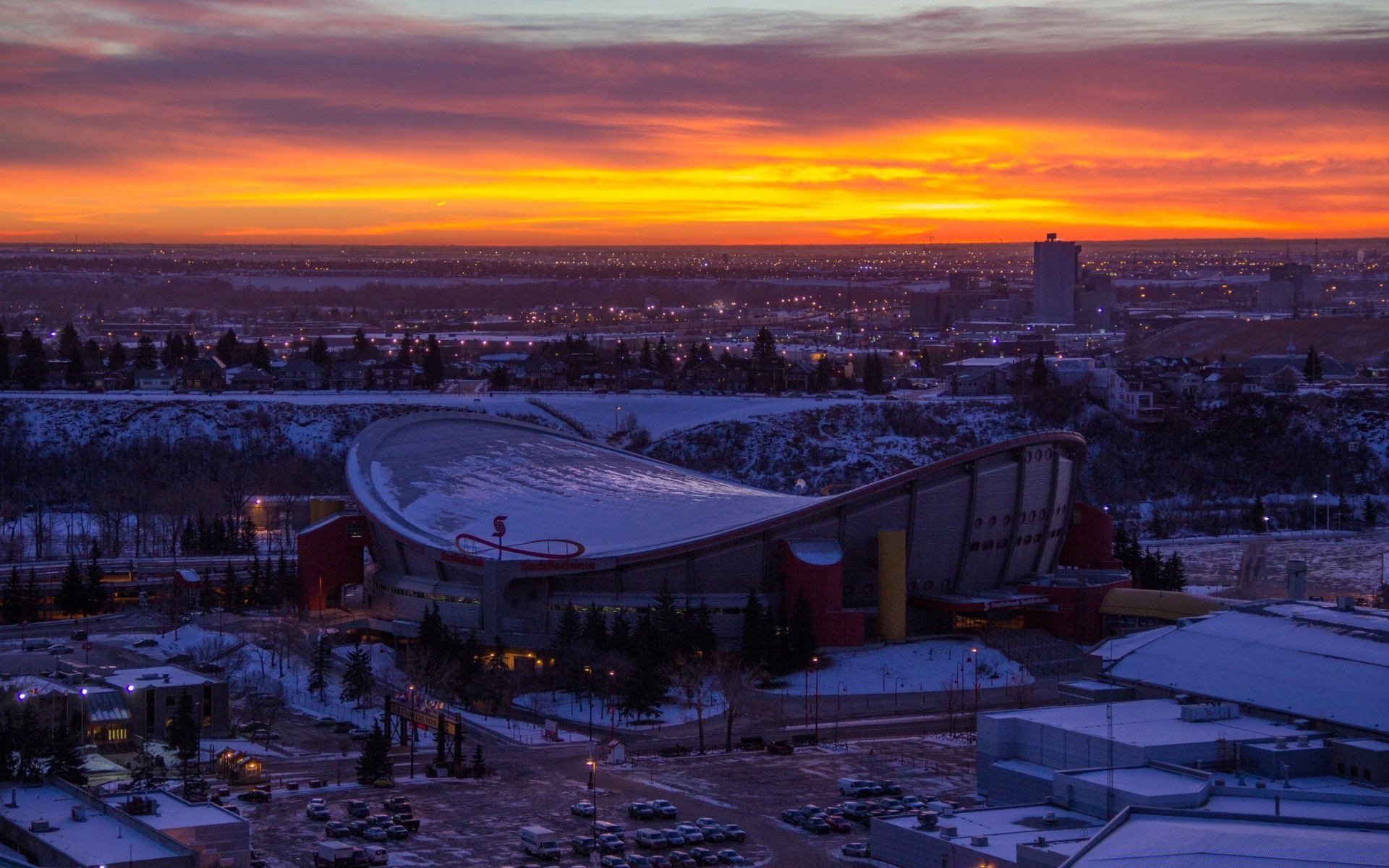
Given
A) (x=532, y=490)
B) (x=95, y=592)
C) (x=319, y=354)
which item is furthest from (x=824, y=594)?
(x=319, y=354)

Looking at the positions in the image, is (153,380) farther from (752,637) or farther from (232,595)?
(752,637)

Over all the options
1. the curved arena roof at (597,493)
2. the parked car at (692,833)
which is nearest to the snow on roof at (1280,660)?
the curved arena roof at (597,493)

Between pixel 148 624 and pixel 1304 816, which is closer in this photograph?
pixel 1304 816

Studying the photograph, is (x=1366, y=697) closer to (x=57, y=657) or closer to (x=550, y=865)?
(x=550, y=865)

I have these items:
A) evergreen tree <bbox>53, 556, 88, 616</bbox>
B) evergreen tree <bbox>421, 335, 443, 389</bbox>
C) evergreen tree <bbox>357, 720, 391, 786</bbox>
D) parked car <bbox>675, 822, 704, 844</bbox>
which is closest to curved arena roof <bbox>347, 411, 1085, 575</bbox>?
evergreen tree <bbox>53, 556, 88, 616</bbox>

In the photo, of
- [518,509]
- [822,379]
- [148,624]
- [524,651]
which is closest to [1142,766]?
[524,651]
